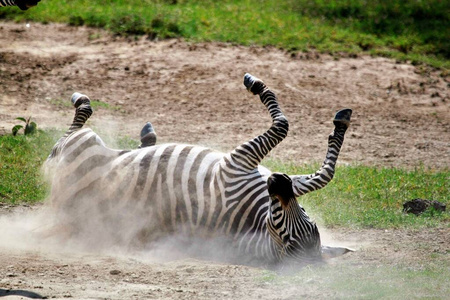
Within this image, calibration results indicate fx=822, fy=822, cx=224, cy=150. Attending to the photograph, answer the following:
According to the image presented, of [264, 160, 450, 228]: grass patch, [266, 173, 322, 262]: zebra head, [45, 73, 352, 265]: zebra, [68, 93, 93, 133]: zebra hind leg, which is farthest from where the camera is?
[68, 93, 93, 133]: zebra hind leg

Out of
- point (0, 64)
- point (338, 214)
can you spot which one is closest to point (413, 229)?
point (338, 214)

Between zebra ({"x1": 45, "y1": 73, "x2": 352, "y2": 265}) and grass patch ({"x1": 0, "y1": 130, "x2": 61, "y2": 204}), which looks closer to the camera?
zebra ({"x1": 45, "y1": 73, "x2": 352, "y2": 265})

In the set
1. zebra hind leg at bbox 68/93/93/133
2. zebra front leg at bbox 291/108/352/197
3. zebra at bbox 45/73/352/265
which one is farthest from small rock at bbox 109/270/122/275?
zebra hind leg at bbox 68/93/93/133

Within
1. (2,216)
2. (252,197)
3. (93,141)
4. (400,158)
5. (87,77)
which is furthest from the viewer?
(87,77)

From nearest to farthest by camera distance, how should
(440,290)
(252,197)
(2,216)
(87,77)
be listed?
(440,290) < (252,197) < (2,216) < (87,77)

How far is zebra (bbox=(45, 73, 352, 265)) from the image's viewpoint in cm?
690

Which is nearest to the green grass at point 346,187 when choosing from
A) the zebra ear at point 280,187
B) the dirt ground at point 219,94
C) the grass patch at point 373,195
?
the grass patch at point 373,195

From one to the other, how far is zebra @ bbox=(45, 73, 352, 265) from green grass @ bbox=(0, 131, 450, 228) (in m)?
1.10

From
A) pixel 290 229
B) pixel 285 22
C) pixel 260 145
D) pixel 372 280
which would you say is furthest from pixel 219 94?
pixel 372 280

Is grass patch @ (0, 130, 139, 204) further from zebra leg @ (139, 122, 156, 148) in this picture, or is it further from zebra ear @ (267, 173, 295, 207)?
zebra ear @ (267, 173, 295, 207)

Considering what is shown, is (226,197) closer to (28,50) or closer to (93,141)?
(93,141)

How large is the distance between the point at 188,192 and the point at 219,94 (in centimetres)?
587

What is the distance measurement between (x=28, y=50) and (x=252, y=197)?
8.20 metres

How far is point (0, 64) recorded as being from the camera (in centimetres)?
→ 1363
